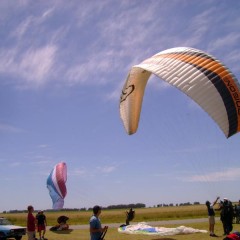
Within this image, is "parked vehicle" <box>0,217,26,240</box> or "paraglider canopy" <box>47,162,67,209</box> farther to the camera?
"paraglider canopy" <box>47,162,67,209</box>

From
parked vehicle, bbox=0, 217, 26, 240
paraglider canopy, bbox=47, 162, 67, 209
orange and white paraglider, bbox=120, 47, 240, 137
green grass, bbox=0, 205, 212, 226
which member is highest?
orange and white paraglider, bbox=120, 47, 240, 137

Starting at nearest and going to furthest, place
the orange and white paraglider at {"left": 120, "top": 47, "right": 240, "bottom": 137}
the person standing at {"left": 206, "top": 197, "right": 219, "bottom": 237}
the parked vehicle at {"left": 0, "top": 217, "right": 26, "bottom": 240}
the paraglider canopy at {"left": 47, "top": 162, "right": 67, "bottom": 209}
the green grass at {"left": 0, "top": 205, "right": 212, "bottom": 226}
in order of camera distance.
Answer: the orange and white paraglider at {"left": 120, "top": 47, "right": 240, "bottom": 137}, the person standing at {"left": 206, "top": 197, "right": 219, "bottom": 237}, the parked vehicle at {"left": 0, "top": 217, "right": 26, "bottom": 240}, the paraglider canopy at {"left": 47, "top": 162, "right": 67, "bottom": 209}, the green grass at {"left": 0, "top": 205, "right": 212, "bottom": 226}

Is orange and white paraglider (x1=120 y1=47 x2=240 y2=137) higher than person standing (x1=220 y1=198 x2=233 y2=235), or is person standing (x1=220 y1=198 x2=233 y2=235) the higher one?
orange and white paraglider (x1=120 y1=47 x2=240 y2=137)

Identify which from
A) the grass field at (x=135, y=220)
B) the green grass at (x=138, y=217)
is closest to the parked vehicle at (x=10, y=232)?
the grass field at (x=135, y=220)

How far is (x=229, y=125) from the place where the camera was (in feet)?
39.4

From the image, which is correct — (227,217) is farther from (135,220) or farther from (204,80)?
(135,220)

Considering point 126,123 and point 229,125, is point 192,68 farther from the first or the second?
point 126,123

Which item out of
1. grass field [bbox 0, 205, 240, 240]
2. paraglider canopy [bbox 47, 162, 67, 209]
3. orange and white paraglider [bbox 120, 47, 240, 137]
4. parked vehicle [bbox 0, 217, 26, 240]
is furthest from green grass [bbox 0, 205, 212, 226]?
orange and white paraglider [bbox 120, 47, 240, 137]

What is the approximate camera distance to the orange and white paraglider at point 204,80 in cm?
1216

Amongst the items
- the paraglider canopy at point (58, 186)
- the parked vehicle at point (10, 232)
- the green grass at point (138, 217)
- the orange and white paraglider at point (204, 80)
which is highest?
the orange and white paraglider at point (204, 80)

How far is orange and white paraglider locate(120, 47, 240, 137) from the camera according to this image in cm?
1216

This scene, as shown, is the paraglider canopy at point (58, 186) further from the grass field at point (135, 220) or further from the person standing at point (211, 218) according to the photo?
the person standing at point (211, 218)

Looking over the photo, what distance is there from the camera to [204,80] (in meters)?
12.8

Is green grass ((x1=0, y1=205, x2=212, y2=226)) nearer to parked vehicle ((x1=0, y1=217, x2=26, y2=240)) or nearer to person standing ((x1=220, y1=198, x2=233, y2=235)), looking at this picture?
parked vehicle ((x1=0, y1=217, x2=26, y2=240))
